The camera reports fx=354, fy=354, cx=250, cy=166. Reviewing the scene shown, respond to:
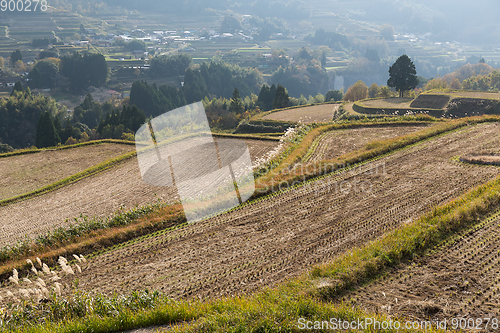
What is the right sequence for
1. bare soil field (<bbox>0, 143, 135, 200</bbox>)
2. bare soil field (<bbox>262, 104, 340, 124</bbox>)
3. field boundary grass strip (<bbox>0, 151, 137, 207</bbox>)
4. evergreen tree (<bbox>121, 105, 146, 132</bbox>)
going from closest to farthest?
field boundary grass strip (<bbox>0, 151, 137, 207</bbox>) → bare soil field (<bbox>0, 143, 135, 200</bbox>) → bare soil field (<bbox>262, 104, 340, 124</bbox>) → evergreen tree (<bbox>121, 105, 146, 132</bbox>)

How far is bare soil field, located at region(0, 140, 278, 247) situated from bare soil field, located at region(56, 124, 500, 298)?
4.99m

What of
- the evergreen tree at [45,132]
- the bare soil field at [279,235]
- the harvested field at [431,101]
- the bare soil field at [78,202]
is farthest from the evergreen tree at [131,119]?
the bare soil field at [279,235]

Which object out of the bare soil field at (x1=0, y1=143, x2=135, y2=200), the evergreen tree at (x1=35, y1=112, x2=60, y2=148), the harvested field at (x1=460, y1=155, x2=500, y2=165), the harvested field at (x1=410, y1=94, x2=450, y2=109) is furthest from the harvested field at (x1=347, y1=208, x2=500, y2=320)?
the evergreen tree at (x1=35, y1=112, x2=60, y2=148)

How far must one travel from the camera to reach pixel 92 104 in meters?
93.2

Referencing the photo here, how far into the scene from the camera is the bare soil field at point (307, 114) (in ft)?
158

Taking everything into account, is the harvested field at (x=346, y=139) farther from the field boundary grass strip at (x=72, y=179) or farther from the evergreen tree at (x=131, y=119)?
the evergreen tree at (x=131, y=119)

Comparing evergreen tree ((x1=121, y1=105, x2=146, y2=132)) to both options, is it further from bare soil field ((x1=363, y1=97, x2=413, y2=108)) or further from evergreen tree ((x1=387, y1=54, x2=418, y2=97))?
evergreen tree ((x1=387, y1=54, x2=418, y2=97))

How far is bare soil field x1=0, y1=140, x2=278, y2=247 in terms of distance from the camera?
1733cm

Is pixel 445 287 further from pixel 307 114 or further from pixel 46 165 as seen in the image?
pixel 307 114

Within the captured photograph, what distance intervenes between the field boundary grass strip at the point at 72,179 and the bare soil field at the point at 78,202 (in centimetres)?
56

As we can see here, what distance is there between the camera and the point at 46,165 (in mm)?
28797

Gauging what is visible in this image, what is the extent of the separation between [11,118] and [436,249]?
86960mm

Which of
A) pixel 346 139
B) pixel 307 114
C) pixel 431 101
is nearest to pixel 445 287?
pixel 346 139

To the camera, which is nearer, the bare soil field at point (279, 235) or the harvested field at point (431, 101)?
the bare soil field at point (279, 235)
